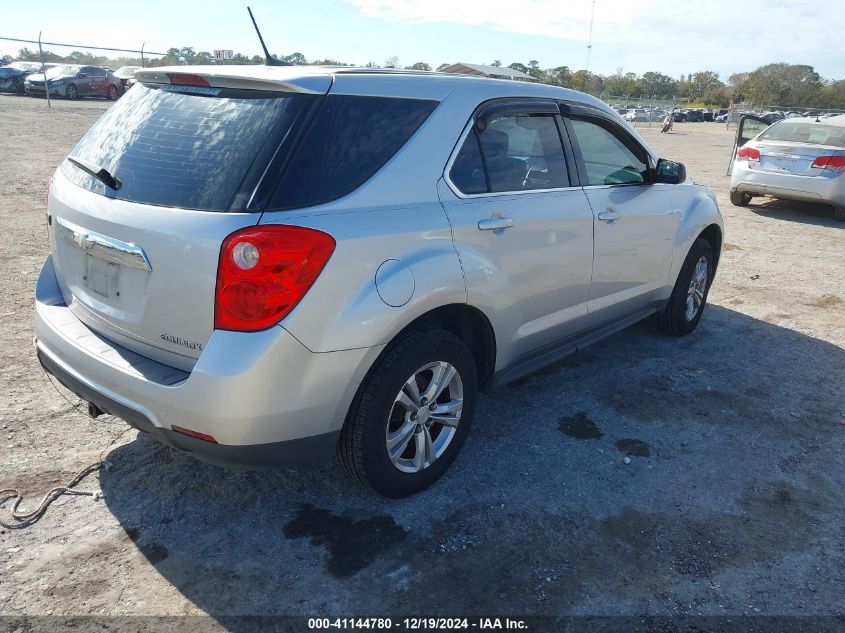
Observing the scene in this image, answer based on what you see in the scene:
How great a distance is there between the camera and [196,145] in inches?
110

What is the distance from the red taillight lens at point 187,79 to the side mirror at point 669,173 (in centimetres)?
296

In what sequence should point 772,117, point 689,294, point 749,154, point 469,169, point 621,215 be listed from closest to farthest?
point 469,169 → point 621,215 → point 689,294 → point 749,154 → point 772,117

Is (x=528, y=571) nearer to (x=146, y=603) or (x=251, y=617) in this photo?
(x=251, y=617)

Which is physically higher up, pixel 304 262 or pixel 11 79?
pixel 11 79

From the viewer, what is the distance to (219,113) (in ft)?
9.29

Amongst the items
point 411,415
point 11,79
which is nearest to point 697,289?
point 411,415

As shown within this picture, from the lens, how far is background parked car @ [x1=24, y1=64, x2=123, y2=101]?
2772 cm

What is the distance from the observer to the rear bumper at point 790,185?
10.3 meters

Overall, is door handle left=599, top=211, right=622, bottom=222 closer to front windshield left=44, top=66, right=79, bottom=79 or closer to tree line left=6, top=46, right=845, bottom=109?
front windshield left=44, top=66, right=79, bottom=79

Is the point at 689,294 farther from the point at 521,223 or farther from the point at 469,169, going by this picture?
the point at 469,169

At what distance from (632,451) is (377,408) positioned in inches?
64.2

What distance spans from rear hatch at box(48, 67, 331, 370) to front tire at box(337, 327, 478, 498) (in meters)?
0.73

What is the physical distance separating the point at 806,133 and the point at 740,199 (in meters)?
1.37

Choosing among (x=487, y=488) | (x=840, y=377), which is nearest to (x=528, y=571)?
(x=487, y=488)
